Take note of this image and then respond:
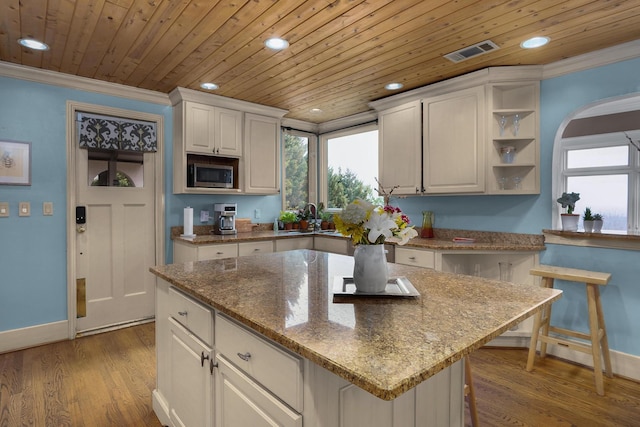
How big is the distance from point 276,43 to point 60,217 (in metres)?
Answer: 2.54

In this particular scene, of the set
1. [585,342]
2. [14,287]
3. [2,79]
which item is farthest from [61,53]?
[585,342]

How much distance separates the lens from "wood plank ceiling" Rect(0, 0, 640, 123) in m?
2.13

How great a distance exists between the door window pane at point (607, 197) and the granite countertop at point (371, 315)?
234 centimetres

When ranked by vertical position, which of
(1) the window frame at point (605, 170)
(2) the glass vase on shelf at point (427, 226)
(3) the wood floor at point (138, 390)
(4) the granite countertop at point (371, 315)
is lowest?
(3) the wood floor at point (138, 390)

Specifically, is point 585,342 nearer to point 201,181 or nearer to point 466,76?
point 466,76

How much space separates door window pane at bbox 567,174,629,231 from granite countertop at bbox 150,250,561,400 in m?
2.34

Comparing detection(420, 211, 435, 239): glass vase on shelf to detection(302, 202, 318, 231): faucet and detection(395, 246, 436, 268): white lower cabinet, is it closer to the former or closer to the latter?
detection(395, 246, 436, 268): white lower cabinet

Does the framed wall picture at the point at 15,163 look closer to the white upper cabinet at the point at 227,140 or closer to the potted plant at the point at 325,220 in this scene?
the white upper cabinet at the point at 227,140

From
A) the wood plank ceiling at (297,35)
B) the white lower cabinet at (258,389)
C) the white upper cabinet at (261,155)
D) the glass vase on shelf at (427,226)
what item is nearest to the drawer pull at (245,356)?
the white lower cabinet at (258,389)

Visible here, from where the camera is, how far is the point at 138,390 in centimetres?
241

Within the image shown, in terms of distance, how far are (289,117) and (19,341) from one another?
3740 mm

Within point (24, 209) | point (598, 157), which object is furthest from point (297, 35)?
point (598, 157)

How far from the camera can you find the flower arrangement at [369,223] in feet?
4.35

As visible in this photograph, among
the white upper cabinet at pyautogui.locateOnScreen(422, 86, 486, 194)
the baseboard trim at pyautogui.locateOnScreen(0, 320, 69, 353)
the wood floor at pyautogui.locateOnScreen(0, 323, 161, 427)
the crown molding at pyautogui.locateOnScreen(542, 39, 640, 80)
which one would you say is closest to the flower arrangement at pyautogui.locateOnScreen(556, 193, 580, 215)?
the white upper cabinet at pyautogui.locateOnScreen(422, 86, 486, 194)
